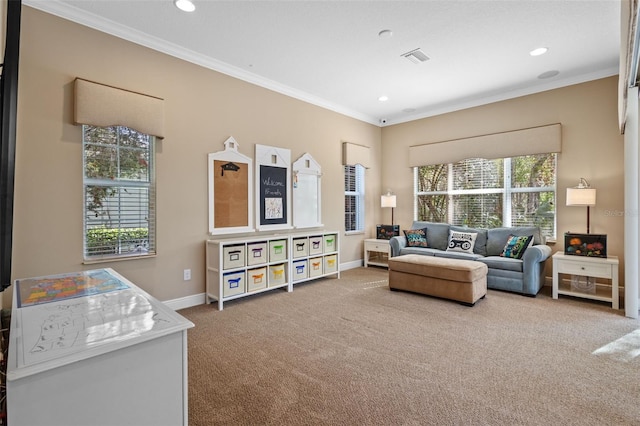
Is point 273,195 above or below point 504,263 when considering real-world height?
above

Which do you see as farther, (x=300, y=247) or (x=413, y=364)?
(x=300, y=247)

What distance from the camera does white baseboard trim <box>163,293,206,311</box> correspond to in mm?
3471

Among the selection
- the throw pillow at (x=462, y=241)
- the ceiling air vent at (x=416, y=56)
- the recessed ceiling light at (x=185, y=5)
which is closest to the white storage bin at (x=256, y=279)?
the recessed ceiling light at (x=185, y=5)

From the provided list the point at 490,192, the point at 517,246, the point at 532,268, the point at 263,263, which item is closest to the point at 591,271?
the point at 532,268

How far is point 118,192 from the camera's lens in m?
3.12

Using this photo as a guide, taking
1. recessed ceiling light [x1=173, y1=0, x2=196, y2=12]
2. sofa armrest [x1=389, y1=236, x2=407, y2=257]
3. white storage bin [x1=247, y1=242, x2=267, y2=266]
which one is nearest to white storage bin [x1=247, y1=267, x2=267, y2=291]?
white storage bin [x1=247, y1=242, x2=267, y2=266]

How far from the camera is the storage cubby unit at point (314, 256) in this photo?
14.5 ft

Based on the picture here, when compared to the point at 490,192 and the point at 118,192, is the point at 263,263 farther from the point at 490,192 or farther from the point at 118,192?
the point at 490,192

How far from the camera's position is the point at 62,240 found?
9.07ft

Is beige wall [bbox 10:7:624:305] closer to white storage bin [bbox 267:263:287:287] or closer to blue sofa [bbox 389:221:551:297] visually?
blue sofa [bbox 389:221:551:297]

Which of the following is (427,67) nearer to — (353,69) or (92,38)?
(353,69)

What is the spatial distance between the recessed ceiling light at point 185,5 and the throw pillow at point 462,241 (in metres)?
4.53

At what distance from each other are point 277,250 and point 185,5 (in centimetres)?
277

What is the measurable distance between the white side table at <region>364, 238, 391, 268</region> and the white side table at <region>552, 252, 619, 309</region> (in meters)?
2.38
